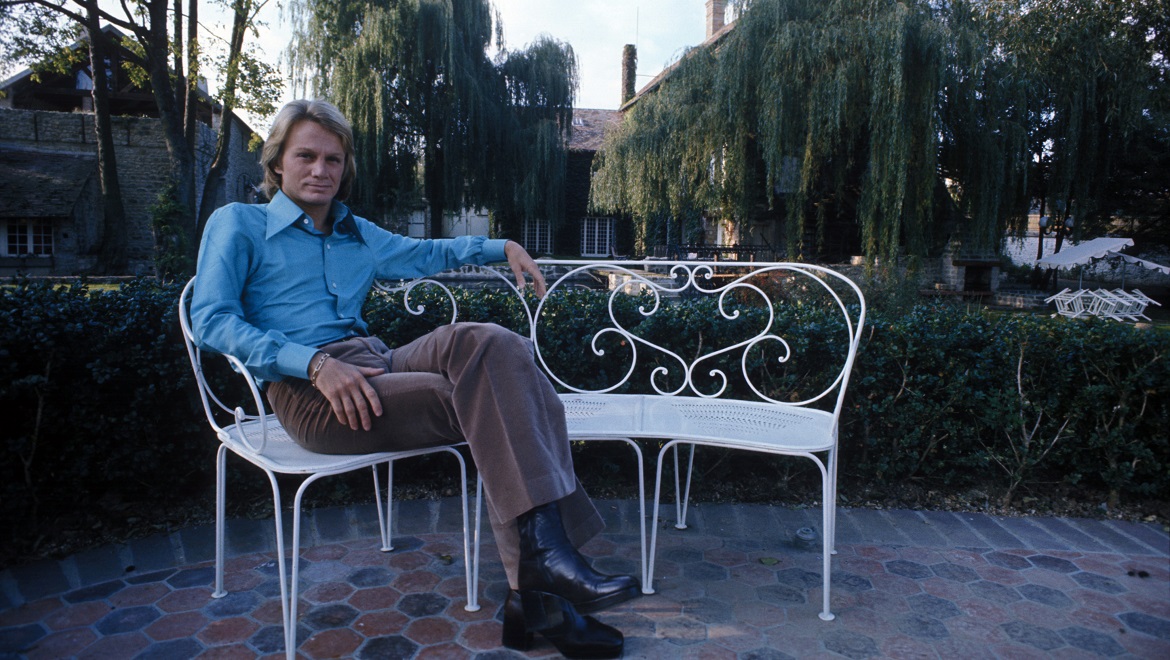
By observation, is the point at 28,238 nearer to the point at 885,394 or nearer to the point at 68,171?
the point at 68,171

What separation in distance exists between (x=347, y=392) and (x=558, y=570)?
0.65 metres

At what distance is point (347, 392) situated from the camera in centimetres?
170

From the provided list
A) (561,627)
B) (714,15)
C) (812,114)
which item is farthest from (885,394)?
(714,15)

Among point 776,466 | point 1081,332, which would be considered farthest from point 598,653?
point 1081,332

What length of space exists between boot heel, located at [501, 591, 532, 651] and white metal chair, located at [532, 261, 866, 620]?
48 centimetres

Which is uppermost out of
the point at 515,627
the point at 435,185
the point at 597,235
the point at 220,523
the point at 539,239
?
the point at 435,185

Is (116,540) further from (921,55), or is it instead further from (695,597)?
(921,55)

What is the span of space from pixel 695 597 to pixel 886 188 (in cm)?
911

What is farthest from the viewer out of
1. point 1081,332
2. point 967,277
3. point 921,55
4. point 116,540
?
point 967,277

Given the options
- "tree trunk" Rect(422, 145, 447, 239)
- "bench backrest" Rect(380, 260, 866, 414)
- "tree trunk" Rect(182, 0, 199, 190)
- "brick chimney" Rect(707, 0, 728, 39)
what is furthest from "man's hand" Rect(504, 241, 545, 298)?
"brick chimney" Rect(707, 0, 728, 39)

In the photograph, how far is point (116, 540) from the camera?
245cm

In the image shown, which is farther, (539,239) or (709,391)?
(539,239)

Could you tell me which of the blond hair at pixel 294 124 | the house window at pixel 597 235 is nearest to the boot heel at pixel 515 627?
the blond hair at pixel 294 124

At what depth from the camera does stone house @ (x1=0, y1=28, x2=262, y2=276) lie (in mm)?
18984
